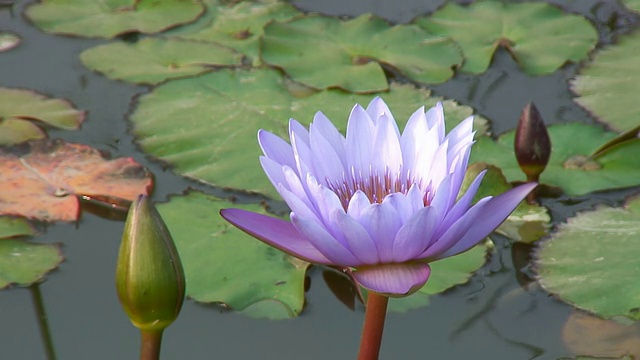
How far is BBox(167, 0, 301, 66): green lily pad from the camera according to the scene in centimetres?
274

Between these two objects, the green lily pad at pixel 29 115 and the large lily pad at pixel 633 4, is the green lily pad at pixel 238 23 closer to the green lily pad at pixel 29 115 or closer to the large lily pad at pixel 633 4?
the green lily pad at pixel 29 115

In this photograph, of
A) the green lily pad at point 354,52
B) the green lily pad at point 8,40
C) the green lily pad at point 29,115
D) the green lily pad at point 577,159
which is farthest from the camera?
the green lily pad at point 8,40

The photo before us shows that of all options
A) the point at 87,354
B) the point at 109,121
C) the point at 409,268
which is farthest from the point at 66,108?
the point at 409,268

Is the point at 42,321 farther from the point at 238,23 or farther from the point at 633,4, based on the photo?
the point at 633,4

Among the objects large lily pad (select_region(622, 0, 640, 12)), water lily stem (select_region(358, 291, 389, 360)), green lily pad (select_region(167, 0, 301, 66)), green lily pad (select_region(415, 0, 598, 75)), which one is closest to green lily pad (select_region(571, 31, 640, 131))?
green lily pad (select_region(415, 0, 598, 75))

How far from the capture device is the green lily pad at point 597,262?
181 cm

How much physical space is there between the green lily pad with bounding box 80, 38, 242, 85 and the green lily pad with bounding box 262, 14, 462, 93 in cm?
16

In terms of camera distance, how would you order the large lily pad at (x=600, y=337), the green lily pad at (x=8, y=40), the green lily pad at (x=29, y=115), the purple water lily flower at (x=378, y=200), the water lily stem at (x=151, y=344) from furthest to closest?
1. the green lily pad at (x=8, y=40)
2. the green lily pad at (x=29, y=115)
3. the large lily pad at (x=600, y=337)
4. the water lily stem at (x=151, y=344)
5. the purple water lily flower at (x=378, y=200)

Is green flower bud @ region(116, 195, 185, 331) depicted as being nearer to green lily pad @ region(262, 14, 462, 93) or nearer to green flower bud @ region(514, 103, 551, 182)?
green flower bud @ region(514, 103, 551, 182)

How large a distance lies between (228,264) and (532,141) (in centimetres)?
72

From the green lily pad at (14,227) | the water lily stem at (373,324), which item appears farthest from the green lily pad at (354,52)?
the water lily stem at (373,324)

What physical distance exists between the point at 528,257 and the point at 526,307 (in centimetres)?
16

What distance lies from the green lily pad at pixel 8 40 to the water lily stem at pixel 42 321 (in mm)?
1088

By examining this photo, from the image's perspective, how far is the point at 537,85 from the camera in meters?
2.55
